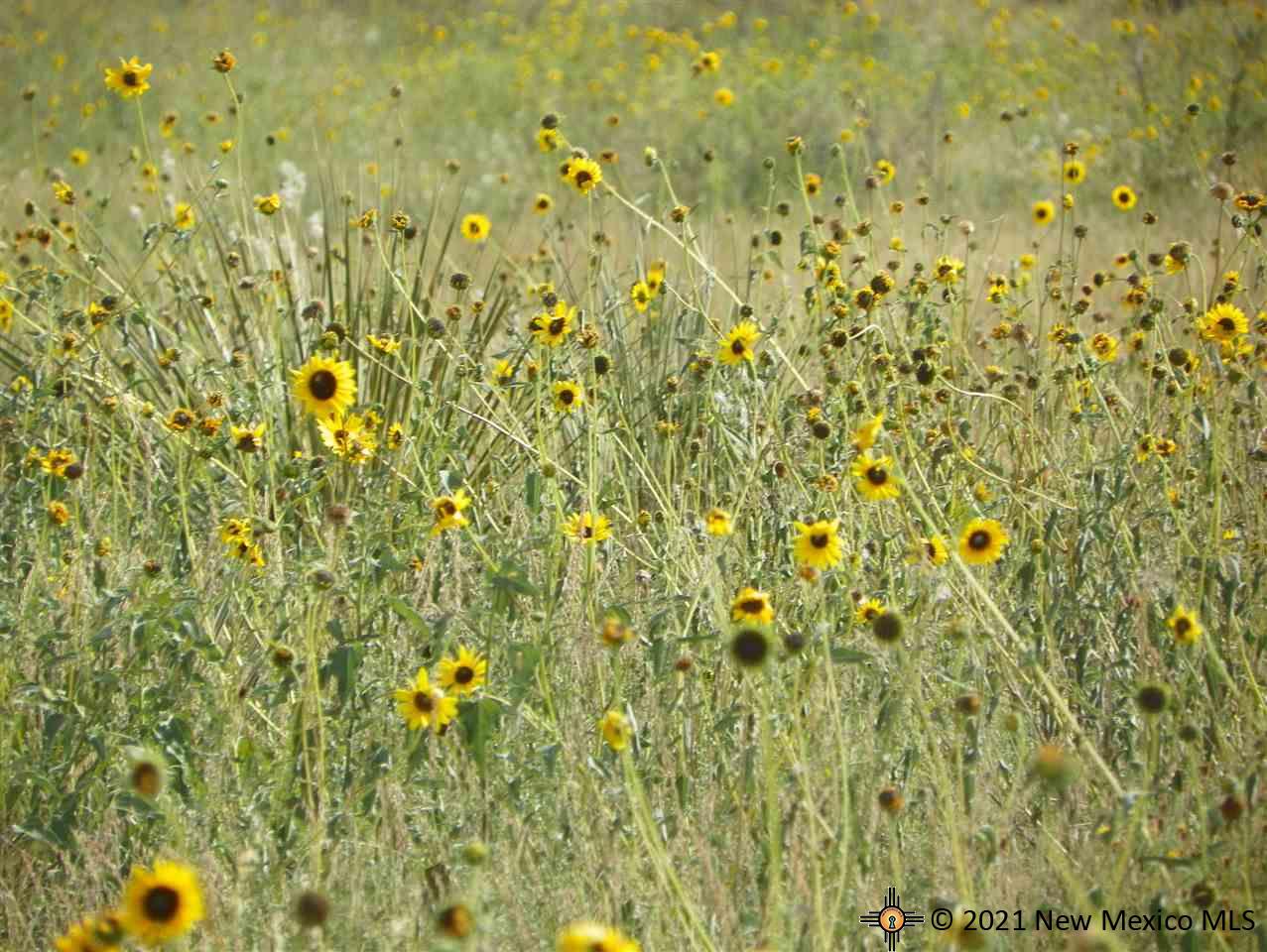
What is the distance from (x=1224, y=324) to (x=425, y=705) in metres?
1.72

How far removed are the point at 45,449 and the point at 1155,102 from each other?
721 centimetres

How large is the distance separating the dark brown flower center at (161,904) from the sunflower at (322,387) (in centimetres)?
101

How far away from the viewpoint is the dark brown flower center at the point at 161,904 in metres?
1.27

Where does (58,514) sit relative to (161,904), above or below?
below

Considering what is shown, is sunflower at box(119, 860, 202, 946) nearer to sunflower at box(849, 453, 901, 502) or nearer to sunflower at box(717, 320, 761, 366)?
sunflower at box(849, 453, 901, 502)

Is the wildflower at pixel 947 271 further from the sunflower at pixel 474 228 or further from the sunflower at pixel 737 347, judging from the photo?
the sunflower at pixel 474 228

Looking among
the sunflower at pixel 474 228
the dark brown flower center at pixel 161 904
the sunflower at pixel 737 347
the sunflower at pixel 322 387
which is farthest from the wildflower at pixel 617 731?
the sunflower at pixel 474 228

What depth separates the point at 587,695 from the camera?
7.16ft

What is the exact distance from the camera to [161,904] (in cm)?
128

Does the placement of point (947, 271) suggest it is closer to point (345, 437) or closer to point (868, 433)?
point (868, 433)

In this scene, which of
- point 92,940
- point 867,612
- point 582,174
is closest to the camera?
point 92,940

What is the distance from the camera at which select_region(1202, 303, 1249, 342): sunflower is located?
8.53ft

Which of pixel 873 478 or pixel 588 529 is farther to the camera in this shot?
pixel 588 529

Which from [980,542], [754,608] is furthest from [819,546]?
[980,542]
